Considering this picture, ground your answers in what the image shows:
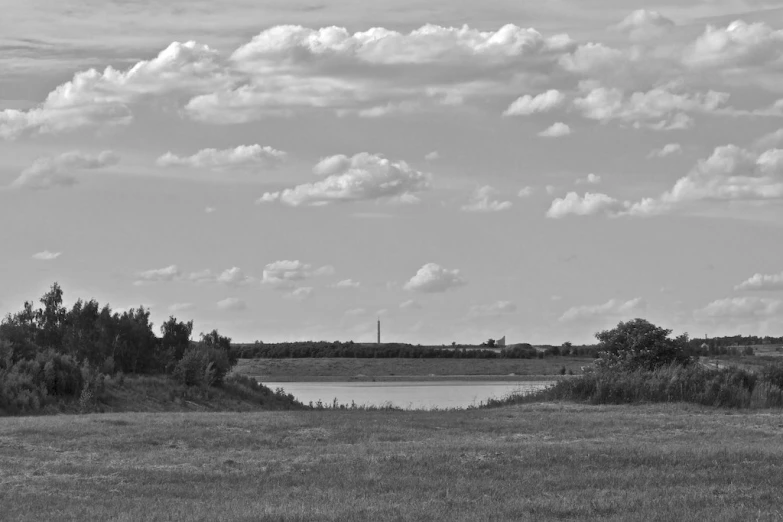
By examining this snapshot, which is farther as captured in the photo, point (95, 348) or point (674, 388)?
point (95, 348)

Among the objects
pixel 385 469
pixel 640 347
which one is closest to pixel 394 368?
pixel 640 347

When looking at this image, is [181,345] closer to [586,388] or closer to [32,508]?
[586,388]

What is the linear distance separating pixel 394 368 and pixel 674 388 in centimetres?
6090

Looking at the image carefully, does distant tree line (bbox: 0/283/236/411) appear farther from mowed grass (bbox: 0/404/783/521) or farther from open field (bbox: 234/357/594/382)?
open field (bbox: 234/357/594/382)

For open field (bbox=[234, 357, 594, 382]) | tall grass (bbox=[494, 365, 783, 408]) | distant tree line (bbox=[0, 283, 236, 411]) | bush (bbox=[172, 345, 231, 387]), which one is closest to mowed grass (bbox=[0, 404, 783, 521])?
tall grass (bbox=[494, 365, 783, 408])

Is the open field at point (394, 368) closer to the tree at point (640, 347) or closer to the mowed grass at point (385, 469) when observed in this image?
the tree at point (640, 347)

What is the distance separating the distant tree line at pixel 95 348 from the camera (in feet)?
Answer: 120

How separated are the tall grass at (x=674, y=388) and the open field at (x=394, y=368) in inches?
1846

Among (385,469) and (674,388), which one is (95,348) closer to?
(674,388)

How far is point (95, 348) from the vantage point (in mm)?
43219

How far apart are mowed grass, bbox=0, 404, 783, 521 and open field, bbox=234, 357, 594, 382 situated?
193ft

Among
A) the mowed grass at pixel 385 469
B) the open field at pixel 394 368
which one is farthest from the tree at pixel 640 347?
the open field at pixel 394 368

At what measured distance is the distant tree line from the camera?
120 ft

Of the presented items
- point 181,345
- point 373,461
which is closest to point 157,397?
point 181,345
